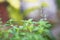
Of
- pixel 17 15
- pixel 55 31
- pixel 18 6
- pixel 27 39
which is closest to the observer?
pixel 27 39

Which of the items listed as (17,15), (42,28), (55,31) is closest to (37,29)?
(42,28)

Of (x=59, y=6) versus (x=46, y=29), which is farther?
(x=59, y=6)

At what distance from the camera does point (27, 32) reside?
1766 mm

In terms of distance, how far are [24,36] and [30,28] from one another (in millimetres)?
80

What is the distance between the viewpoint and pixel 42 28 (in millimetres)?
1799

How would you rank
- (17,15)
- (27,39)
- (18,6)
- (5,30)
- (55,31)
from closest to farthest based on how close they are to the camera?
(27,39), (5,30), (55,31), (17,15), (18,6)

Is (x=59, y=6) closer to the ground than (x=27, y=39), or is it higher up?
higher up

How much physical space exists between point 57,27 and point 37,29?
0.57 metres

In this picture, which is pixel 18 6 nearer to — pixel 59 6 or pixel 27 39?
pixel 59 6

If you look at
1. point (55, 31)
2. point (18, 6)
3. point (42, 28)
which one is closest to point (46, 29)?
point (42, 28)

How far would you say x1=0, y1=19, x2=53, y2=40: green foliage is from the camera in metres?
1.72

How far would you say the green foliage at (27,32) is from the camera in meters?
1.72

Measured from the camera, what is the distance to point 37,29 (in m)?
1.78

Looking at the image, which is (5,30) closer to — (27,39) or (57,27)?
(27,39)
